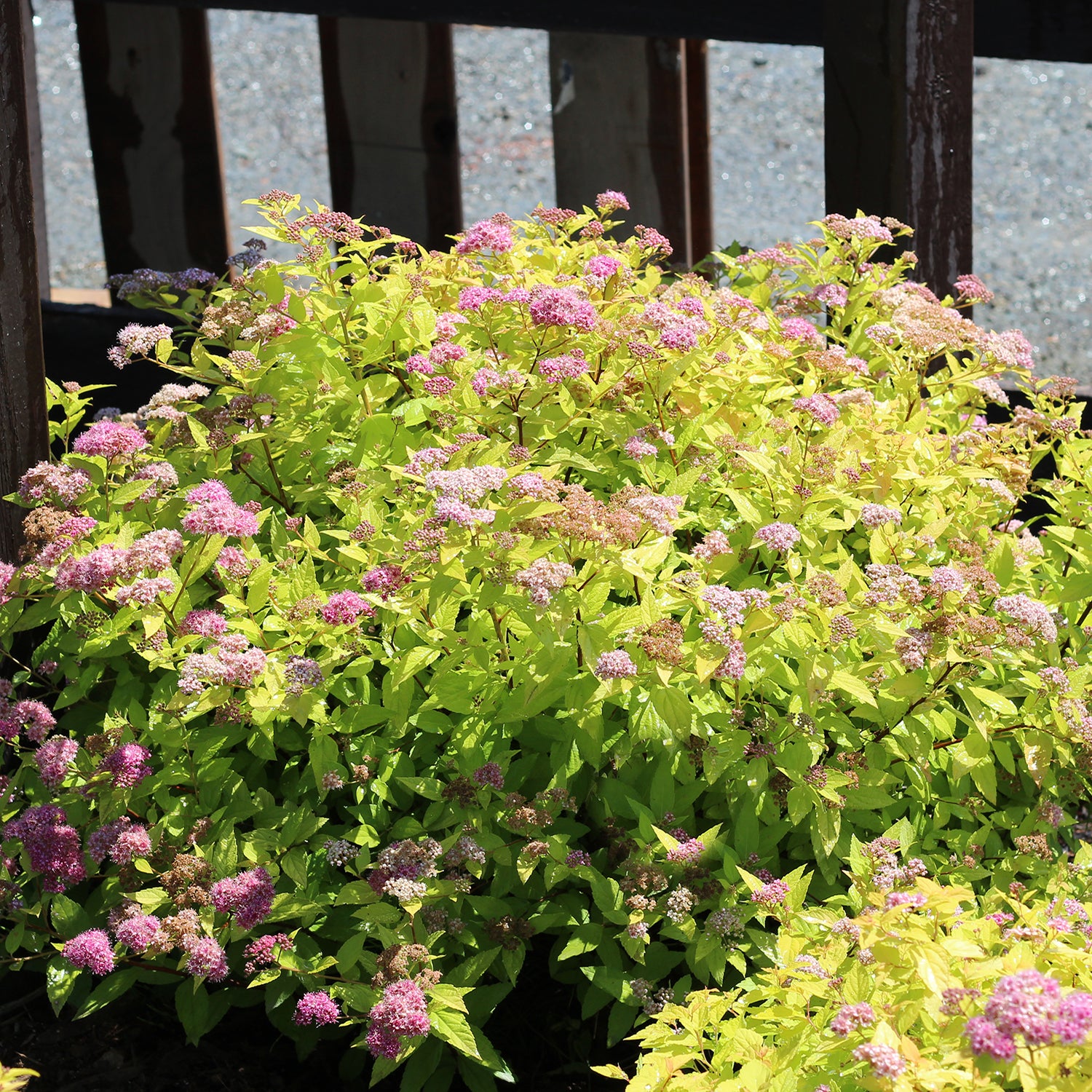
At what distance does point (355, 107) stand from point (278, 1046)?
10.6 feet

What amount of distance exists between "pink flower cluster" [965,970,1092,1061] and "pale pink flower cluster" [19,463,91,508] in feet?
5.04

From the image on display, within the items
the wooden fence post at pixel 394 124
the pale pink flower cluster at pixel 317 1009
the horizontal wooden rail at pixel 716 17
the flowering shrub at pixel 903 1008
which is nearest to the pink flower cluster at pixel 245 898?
the pale pink flower cluster at pixel 317 1009

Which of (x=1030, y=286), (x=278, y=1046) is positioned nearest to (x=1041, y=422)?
(x=278, y=1046)

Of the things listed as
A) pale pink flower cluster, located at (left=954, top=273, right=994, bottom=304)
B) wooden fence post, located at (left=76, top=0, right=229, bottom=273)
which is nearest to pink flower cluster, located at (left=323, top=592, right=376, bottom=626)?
pale pink flower cluster, located at (left=954, top=273, right=994, bottom=304)

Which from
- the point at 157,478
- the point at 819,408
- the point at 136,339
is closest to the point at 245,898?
the point at 157,478

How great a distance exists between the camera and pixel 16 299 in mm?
2357

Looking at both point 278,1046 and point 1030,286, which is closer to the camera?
point 278,1046

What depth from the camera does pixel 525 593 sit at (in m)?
1.81

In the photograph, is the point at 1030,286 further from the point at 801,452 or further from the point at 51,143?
the point at 51,143

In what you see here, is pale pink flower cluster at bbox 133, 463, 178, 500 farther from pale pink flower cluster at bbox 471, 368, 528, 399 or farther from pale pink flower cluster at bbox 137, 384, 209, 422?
pale pink flower cluster at bbox 471, 368, 528, 399

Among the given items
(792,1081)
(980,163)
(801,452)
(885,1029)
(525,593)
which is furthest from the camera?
(980,163)

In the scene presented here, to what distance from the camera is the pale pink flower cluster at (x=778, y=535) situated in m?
1.83

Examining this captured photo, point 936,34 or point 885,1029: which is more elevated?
point 936,34

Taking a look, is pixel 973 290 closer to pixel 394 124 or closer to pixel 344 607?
pixel 344 607
